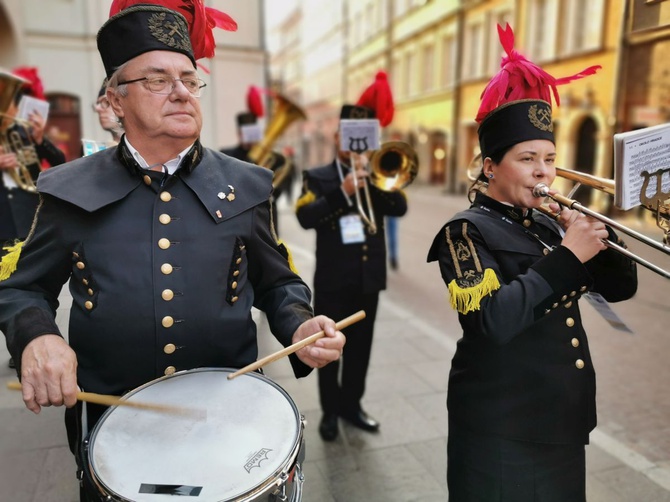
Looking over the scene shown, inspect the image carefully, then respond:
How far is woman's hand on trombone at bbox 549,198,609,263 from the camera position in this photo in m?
1.70

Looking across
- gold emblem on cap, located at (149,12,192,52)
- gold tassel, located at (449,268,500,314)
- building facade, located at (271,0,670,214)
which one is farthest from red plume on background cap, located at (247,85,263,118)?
gold tassel, located at (449,268,500,314)

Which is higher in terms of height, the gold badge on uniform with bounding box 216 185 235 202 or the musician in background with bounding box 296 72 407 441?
the gold badge on uniform with bounding box 216 185 235 202

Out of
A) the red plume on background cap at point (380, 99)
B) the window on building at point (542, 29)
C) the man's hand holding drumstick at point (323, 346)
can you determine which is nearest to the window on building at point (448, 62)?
the window on building at point (542, 29)

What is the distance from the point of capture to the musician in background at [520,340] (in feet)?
5.95

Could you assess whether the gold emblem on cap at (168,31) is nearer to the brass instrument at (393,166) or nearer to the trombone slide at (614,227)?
the trombone slide at (614,227)

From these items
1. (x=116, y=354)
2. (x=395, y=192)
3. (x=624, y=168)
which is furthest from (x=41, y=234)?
(x=395, y=192)

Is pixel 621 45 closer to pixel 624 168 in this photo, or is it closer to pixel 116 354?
pixel 624 168

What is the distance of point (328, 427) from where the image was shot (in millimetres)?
3461

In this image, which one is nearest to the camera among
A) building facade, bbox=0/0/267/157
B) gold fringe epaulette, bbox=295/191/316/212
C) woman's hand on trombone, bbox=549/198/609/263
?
woman's hand on trombone, bbox=549/198/609/263

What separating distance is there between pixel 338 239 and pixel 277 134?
8.88 ft

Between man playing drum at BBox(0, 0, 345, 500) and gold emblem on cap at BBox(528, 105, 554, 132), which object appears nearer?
man playing drum at BBox(0, 0, 345, 500)

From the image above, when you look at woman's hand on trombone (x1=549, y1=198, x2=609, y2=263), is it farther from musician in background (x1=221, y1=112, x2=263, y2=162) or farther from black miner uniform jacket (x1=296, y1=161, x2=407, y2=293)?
musician in background (x1=221, y1=112, x2=263, y2=162)

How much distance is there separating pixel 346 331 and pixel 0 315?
229cm

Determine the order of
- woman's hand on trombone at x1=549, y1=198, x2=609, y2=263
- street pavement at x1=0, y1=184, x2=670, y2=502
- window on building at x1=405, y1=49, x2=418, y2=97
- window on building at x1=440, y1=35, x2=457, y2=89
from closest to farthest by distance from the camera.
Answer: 1. woman's hand on trombone at x1=549, y1=198, x2=609, y2=263
2. street pavement at x1=0, y1=184, x2=670, y2=502
3. window on building at x1=440, y1=35, x2=457, y2=89
4. window on building at x1=405, y1=49, x2=418, y2=97
